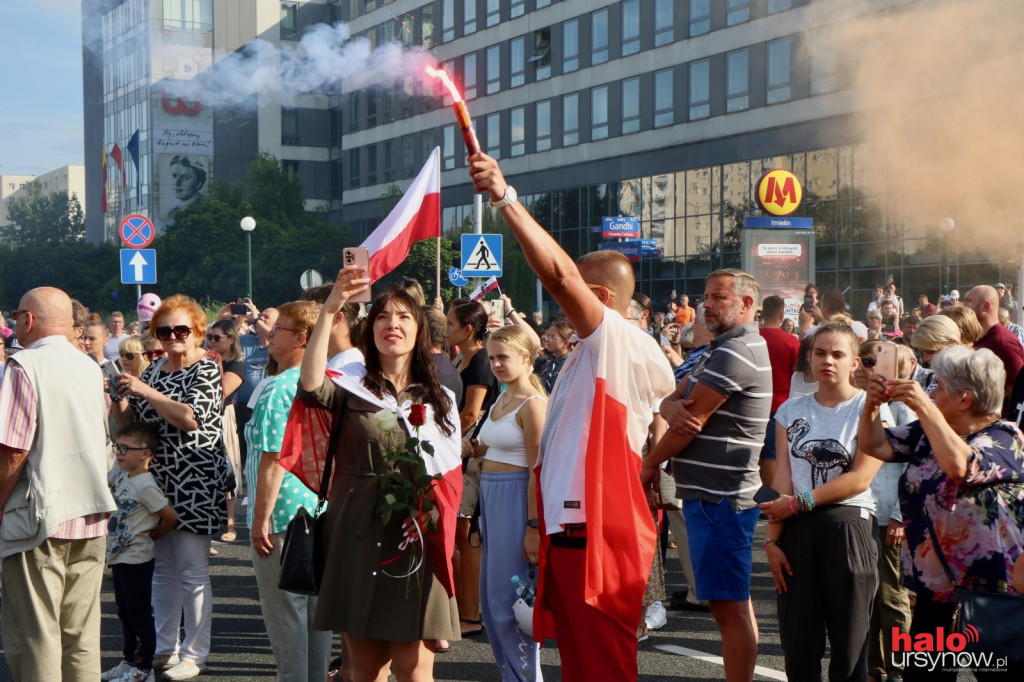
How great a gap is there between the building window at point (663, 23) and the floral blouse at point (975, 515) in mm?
35577

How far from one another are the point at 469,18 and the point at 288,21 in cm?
2731

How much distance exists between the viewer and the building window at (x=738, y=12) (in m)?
35.1

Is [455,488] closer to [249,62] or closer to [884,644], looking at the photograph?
[884,644]

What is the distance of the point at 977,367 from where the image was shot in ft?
13.5

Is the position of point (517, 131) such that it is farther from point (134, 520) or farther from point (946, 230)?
point (134, 520)

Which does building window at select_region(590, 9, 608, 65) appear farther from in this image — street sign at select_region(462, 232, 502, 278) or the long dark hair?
the long dark hair

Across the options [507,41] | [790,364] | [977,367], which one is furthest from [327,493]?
[507,41]

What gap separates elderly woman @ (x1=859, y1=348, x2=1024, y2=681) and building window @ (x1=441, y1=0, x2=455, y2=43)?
1424 inches

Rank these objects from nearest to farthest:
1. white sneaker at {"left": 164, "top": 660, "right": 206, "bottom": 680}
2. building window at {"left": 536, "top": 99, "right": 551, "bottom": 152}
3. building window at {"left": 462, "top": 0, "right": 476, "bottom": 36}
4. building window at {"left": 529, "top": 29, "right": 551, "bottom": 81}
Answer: white sneaker at {"left": 164, "top": 660, "right": 206, "bottom": 680}
building window at {"left": 462, "top": 0, "right": 476, "bottom": 36}
building window at {"left": 529, "top": 29, "right": 551, "bottom": 81}
building window at {"left": 536, "top": 99, "right": 551, "bottom": 152}

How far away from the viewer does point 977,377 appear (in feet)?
13.5

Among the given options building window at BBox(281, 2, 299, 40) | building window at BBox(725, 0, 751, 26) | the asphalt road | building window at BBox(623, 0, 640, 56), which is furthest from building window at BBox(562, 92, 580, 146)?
the asphalt road

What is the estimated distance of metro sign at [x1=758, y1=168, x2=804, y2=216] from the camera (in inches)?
790

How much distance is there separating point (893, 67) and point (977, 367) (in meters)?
27.3

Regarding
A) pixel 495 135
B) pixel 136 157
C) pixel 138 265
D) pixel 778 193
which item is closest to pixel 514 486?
pixel 138 265
